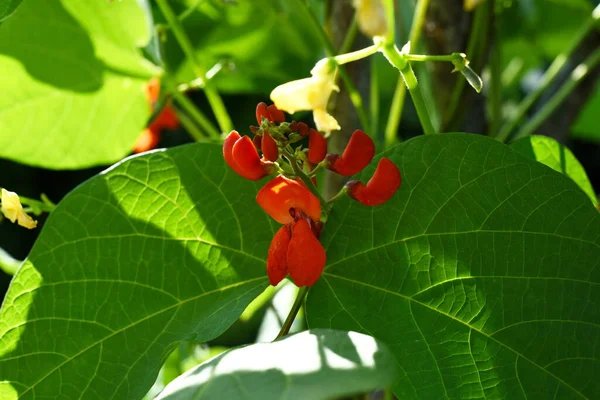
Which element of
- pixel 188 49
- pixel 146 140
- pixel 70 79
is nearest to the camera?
→ pixel 188 49

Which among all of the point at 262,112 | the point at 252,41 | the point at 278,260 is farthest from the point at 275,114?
the point at 252,41

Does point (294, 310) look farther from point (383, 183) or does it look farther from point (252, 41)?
point (252, 41)

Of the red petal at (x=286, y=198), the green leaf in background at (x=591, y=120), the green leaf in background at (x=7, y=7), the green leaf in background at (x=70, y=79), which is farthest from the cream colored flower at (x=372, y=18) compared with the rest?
the green leaf in background at (x=591, y=120)

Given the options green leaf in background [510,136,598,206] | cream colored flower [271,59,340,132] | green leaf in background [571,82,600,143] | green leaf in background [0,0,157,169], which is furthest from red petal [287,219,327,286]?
green leaf in background [571,82,600,143]

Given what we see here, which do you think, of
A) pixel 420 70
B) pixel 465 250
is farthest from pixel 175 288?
pixel 420 70

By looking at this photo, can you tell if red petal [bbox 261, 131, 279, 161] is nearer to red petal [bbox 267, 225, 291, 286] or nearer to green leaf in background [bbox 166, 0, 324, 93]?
red petal [bbox 267, 225, 291, 286]

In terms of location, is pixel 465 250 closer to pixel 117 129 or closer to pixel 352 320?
→ pixel 352 320
